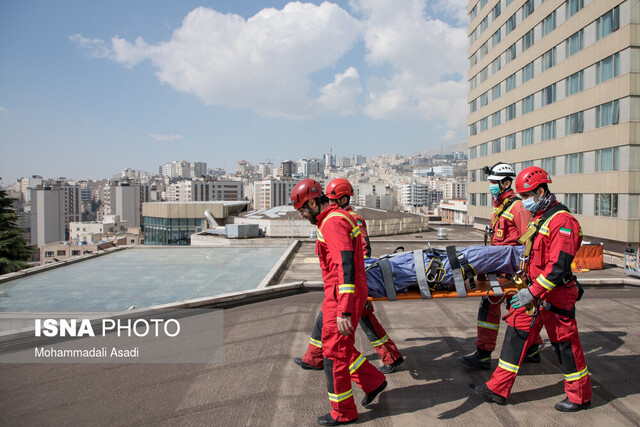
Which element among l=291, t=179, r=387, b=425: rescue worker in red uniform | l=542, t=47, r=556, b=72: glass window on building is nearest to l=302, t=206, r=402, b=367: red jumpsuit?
l=291, t=179, r=387, b=425: rescue worker in red uniform

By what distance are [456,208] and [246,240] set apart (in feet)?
397

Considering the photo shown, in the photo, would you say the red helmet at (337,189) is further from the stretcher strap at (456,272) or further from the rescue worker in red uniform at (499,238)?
the rescue worker in red uniform at (499,238)

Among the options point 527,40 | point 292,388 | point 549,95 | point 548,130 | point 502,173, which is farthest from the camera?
point 527,40

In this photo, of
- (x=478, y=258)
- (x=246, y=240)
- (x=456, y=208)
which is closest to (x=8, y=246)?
(x=246, y=240)

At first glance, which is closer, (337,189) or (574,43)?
(337,189)

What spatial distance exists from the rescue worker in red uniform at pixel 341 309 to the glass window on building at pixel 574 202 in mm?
28128

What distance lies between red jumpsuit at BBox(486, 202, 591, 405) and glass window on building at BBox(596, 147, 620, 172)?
81.3ft

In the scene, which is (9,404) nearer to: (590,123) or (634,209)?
(634,209)

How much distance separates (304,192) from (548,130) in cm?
3262

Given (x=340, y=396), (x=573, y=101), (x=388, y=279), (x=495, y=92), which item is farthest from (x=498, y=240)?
(x=495, y=92)

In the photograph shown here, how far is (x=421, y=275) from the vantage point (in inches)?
Result: 186

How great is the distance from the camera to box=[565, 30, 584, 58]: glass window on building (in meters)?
27.1

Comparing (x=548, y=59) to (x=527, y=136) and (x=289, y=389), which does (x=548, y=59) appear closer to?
(x=527, y=136)

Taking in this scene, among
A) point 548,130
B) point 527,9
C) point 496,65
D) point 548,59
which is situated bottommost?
point 548,130
